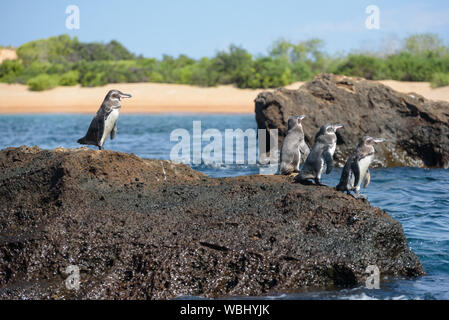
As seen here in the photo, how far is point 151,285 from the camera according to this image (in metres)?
5.13

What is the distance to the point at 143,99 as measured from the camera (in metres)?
41.3

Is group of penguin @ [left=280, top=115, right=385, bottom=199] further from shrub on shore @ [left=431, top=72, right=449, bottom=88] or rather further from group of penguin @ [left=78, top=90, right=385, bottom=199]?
shrub on shore @ [left=431, top=72, right=449, bottom=88]

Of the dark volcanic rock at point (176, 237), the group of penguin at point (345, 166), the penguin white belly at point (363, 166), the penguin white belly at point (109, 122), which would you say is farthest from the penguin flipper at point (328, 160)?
the penguin white belly at point (109, 122)

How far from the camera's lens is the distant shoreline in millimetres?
39125

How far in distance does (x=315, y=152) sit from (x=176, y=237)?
2589mm

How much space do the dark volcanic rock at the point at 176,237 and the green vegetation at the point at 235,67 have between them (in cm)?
2995

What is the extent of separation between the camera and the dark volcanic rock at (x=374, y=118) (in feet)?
44.8

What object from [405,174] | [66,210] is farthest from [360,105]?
[66,210]

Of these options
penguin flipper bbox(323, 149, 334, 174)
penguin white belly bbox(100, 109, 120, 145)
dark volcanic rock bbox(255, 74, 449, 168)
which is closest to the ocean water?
dark volcanic rock bbox(255, 74, 449, 168)

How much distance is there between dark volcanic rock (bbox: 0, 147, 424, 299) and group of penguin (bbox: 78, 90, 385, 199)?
0.66 metres

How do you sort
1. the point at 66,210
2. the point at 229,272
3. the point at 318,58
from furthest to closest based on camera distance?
the point at 318,58 < the point at 66,210 < the point at 229,272

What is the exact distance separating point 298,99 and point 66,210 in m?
9.33

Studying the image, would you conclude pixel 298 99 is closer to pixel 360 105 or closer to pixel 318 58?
pixel 360 105
